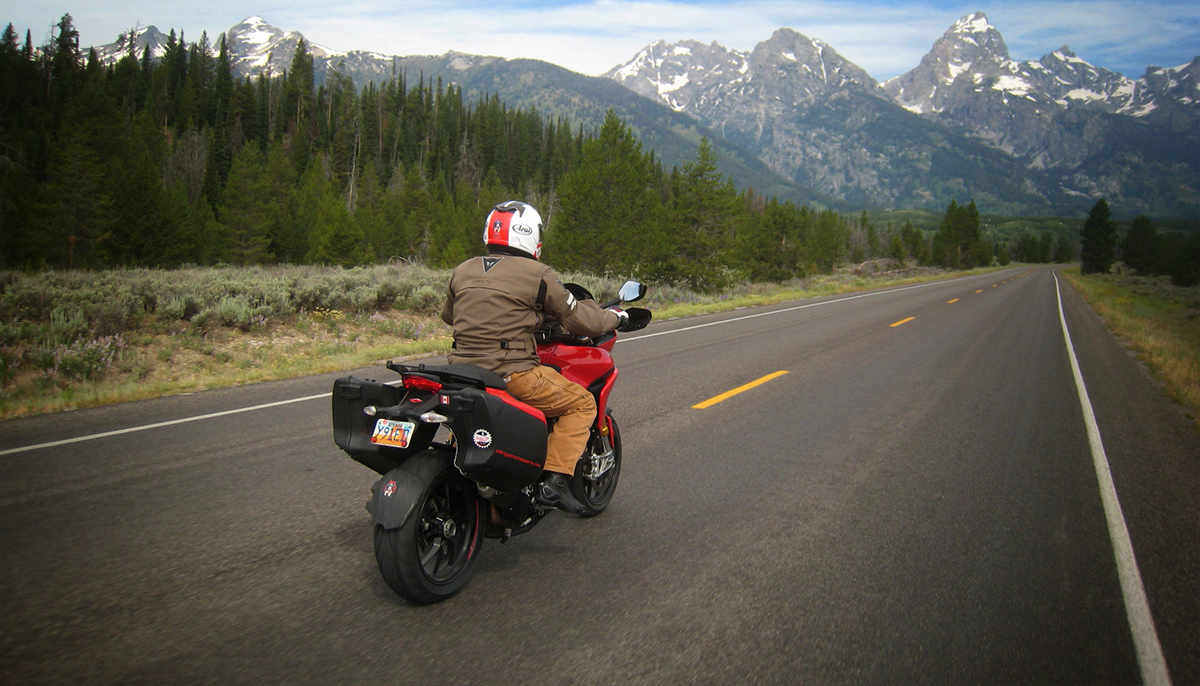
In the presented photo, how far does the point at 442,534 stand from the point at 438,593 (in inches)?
10.8

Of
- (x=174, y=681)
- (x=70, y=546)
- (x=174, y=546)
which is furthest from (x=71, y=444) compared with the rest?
(x=174, y=681)

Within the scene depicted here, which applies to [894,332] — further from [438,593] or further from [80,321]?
[80,321]

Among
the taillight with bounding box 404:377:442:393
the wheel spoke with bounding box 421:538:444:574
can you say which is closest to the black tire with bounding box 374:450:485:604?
the wheel spoke with bounding box 421:538:444:574

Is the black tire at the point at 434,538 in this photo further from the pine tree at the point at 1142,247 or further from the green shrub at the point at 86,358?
the pine tree at the point at 1142,247

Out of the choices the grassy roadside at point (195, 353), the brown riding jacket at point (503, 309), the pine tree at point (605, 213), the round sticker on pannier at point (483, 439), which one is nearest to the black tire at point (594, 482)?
the brown riding jacket at point (503, 309)

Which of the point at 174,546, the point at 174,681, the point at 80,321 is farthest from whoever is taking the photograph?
the point at 80,321

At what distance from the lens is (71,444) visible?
17.2 feet

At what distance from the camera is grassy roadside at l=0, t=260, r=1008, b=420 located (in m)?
7.51

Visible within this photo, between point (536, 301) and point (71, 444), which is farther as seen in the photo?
point (71, 444)

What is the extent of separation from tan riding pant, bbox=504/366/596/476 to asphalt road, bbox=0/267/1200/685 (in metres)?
0.62

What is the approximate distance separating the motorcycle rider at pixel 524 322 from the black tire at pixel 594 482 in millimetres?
286

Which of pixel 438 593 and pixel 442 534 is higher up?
pixel 442 534

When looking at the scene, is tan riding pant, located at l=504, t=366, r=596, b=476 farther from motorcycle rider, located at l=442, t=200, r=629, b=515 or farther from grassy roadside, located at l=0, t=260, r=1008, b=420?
grassy roadside, located at l=0, t=260, r=1008, b=420

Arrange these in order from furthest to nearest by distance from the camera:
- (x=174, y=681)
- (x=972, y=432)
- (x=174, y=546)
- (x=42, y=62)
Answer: (x=42, y=62), (x=972, y=432), (x=174, y=546), (x=174, y=681)
